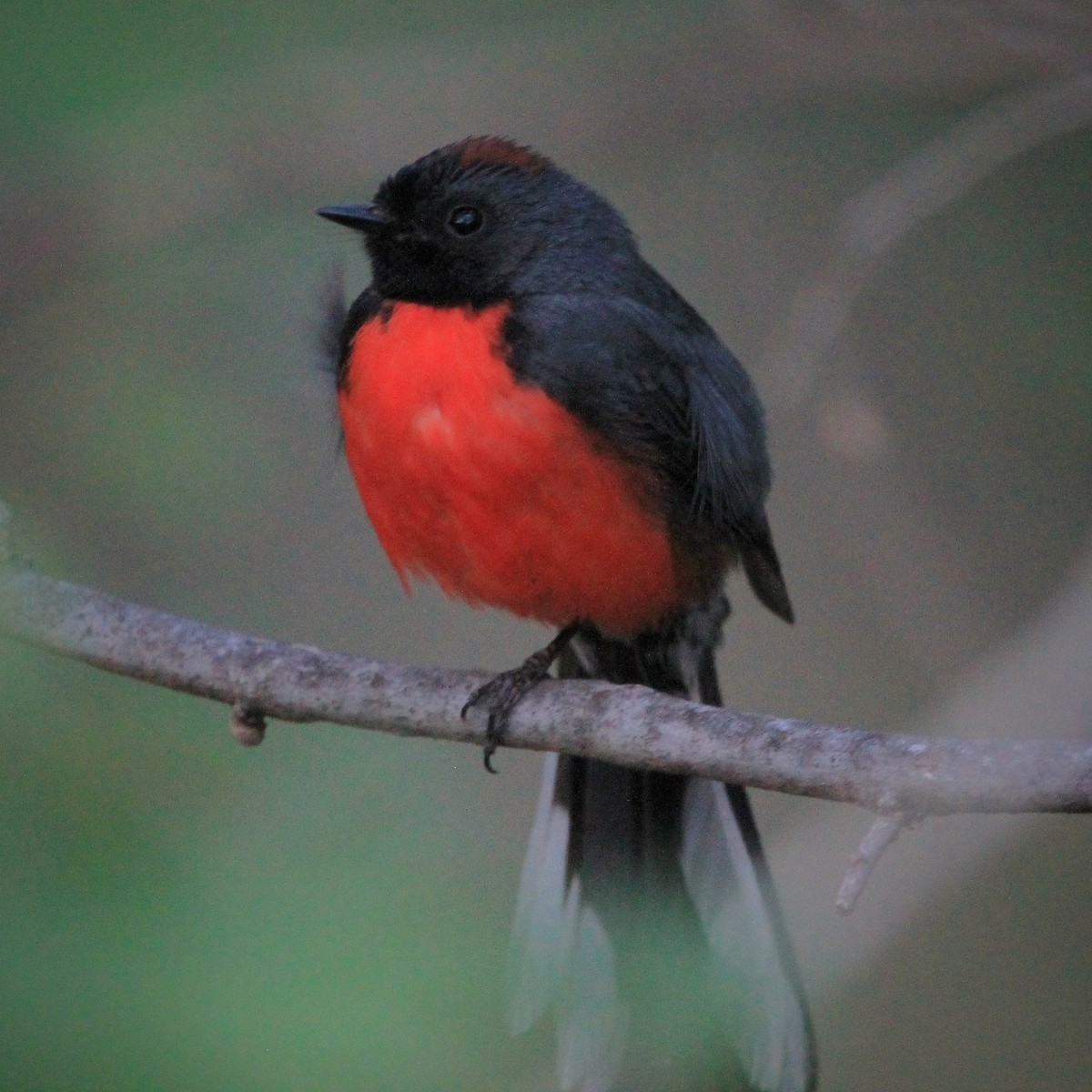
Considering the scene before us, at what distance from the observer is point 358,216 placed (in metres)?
4.05

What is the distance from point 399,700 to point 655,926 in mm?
1150

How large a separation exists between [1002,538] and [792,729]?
9.21 ft

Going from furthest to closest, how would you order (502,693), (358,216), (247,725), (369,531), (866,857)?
(369,531) → (358,216) → (502,693) → (247,725) → (866,857)

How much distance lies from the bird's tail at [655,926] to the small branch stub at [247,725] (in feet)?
3.21

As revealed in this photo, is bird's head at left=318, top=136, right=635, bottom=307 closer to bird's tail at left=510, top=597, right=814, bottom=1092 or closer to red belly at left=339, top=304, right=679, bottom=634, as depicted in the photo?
red belly at left=339, top=304, right=679, bottom=634

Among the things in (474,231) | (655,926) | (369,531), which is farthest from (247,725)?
(369,531)

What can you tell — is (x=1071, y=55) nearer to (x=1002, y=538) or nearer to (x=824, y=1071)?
(x=1002, y=538)

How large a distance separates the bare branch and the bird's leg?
0.9 inches

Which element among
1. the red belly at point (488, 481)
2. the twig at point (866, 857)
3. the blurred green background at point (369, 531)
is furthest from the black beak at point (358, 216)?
the twig at point (866, 857)

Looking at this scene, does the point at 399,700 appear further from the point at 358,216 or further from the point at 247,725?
the point at 358,216

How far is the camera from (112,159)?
14.0 feet

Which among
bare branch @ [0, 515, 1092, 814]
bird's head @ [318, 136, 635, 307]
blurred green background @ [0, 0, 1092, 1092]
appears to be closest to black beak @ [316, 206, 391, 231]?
bird's head @ [318, 136, 635, 307]

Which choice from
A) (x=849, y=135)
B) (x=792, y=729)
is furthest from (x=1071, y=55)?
(x=792, y=729)

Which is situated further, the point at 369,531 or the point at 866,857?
the point at 369,531
